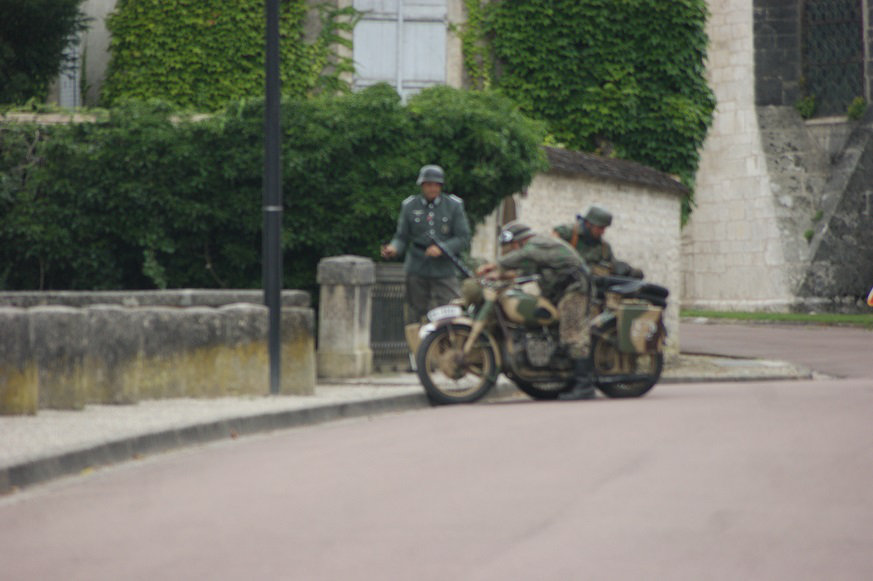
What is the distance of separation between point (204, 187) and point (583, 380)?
5080 millimetres

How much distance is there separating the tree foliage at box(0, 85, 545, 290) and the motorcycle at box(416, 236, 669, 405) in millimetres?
3365

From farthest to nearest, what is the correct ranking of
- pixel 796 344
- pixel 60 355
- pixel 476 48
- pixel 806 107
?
1. pixel 806 107
2. pixel 476 48
3. pixel 796 344
4. pixel 60 355

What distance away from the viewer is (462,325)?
11156mm

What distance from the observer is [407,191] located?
14914 millimetres

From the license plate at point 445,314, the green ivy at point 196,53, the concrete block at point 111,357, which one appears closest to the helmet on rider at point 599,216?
the license plate at point 445,314

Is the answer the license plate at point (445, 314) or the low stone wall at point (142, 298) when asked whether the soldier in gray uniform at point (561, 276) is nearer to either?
the license plate at point (445, 314)

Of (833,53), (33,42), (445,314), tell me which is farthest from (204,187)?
(833,53)

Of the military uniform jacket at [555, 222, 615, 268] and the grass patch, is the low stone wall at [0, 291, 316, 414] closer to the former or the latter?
the military uniform jacket at [555, 222, 615, 268]

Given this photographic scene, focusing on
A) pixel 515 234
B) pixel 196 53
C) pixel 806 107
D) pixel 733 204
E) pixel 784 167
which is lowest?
pixel 515 234

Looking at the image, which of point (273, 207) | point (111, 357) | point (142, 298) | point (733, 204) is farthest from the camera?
point (733, 204)

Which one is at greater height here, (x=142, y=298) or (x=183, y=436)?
(x=142, y=298)

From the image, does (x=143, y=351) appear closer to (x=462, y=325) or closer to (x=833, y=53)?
(x=462, y=325)

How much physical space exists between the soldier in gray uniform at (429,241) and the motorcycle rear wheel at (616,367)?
1760mm

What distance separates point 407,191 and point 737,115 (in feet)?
72.9
